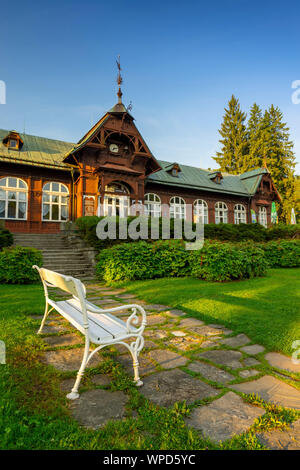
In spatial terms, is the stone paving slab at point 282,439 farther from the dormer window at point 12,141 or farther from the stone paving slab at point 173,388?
the dormer window at point 12,141

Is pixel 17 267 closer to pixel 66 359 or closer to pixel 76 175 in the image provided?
pixel 66 359

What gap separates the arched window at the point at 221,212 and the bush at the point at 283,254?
11.6m

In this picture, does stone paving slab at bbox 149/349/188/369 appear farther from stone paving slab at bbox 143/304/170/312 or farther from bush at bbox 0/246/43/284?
bush at bbox 0/246/43/284

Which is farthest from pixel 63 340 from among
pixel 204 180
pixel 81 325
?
pixel 204 180

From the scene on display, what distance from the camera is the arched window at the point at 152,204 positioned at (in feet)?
65.9

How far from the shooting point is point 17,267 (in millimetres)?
7938

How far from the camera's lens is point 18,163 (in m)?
15.7

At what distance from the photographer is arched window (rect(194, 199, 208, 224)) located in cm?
2270

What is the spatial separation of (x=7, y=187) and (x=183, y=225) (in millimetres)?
11361

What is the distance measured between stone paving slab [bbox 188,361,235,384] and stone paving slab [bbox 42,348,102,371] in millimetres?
1065

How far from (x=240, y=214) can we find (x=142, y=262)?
19.5 meters

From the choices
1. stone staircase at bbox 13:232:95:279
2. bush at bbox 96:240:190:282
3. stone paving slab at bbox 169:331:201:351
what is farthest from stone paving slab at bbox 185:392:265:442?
stone staircase at bbox 13:232:95:279

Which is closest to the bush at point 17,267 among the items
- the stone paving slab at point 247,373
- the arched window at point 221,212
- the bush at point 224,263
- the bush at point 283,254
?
the bush at point 224,263

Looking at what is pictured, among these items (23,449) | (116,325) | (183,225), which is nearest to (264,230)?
(183,225)
